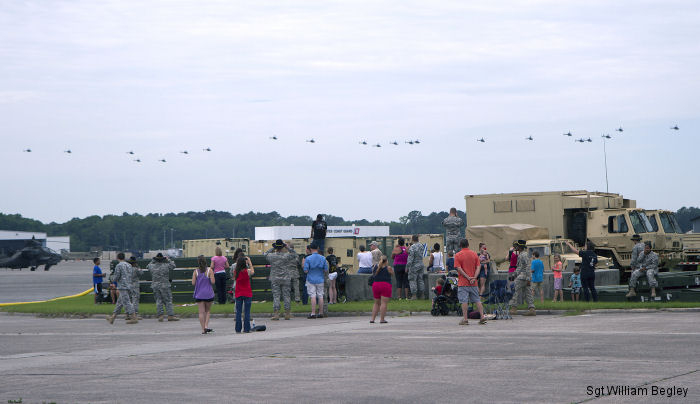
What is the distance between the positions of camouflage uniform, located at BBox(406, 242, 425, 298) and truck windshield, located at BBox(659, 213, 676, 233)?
970cm

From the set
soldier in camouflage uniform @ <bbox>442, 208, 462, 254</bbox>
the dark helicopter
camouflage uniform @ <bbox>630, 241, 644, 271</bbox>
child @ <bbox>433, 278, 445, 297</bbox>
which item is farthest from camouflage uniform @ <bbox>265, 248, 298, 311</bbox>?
the dark helicopter

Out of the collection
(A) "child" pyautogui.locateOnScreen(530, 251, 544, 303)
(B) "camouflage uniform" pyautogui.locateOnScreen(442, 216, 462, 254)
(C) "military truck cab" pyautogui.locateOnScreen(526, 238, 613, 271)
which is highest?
(B) "camouflage uniform" pyautogui.locateOnScreen(442, 216, 462, 254)

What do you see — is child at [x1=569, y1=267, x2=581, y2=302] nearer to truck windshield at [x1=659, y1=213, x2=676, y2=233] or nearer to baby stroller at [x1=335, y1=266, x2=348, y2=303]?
baby stroller at [x1=335, y1=266, x2=348, y2=303]

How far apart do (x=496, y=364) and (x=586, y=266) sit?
11.7 metres

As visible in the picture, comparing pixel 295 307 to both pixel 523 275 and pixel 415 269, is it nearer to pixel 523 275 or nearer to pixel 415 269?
pixel 415 269

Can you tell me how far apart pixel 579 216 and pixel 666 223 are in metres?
3.01

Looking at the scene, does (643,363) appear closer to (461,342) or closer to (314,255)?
(461,342)

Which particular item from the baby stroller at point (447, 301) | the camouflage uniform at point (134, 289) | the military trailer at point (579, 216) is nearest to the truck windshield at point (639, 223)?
the military trailer at point (579, 216)

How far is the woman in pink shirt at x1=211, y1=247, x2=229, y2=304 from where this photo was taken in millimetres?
24781

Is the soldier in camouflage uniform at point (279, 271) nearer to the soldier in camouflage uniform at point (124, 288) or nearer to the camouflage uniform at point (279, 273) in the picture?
the camouflage uniform at point (279, 273)

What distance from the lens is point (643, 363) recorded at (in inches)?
440

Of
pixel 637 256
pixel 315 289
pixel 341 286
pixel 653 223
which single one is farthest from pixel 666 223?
pixel 315 289

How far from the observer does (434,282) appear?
24266mm

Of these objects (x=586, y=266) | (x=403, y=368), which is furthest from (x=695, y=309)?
(x=403, y=368)
